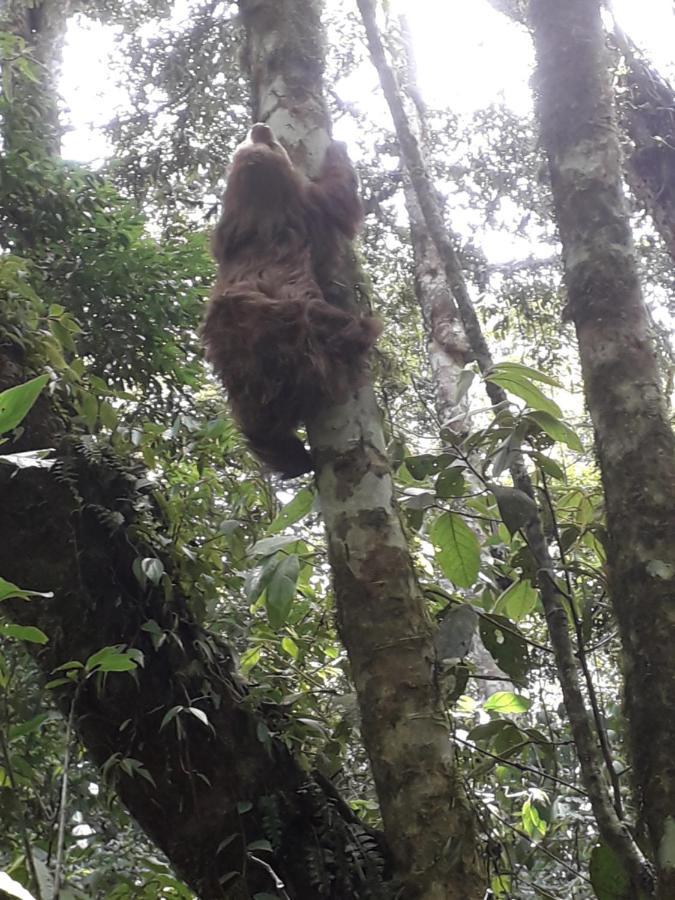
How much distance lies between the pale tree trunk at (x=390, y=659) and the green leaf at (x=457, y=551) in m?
Answer: 0.21

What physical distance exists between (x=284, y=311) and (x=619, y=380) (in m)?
0.78

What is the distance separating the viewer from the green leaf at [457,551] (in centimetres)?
180

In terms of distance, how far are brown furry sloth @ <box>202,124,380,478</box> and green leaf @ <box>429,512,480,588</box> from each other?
0.37 metres

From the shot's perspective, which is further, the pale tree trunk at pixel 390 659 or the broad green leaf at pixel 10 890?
the pale tree trunk at pixel 390 659

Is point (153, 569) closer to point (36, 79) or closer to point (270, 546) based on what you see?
point (270, 546)

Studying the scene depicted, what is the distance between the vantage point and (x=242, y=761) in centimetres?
162

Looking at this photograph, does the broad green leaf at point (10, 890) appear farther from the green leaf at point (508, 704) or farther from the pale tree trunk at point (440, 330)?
the pale tree trunk at point (440, 330)

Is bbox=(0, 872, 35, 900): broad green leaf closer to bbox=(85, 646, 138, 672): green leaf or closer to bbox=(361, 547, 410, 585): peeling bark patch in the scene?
bbox=(85, 646, 138, 672): green leaf

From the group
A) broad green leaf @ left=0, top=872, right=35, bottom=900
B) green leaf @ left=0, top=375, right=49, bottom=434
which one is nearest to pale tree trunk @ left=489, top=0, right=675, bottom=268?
green leaf @ left=0, top=375, right=49, bottom=434

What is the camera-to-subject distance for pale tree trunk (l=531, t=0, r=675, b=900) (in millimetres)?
1288

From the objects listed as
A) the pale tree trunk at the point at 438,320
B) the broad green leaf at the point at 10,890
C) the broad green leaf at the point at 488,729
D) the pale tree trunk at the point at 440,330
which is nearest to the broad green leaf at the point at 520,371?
the broad green leaf at the point at 488,729

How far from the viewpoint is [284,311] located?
1924 mm

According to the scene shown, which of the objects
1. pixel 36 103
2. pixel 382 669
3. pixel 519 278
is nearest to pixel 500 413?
pixel 382 669

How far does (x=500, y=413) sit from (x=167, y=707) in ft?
3.04
